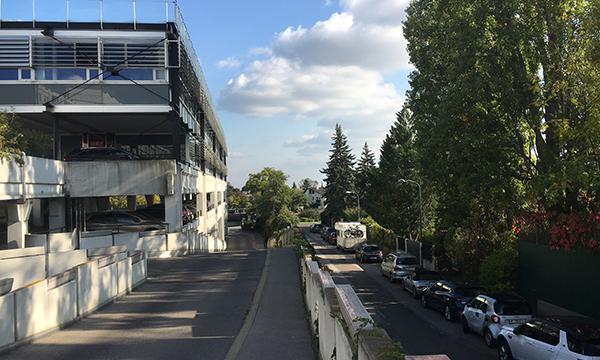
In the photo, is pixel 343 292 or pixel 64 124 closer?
pixel 343 292

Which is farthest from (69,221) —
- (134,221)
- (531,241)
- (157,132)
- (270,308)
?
(531,241)

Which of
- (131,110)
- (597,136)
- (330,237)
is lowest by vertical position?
(330,237)

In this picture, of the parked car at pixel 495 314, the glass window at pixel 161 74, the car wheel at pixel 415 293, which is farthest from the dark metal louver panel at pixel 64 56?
the parked car at pixel 495 314

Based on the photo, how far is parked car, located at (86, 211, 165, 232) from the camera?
31.8 metres

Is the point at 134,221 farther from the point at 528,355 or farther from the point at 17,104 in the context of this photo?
the point at 528,355

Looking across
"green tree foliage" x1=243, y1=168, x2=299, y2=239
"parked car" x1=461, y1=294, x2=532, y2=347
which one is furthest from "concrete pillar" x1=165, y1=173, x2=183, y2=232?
"green tree foliage" x1=243, y1=168, x2=299, y2=239

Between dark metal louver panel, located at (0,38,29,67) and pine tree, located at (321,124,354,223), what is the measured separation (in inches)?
2265

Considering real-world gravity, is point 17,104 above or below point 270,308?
above

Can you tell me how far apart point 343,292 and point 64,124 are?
106ft

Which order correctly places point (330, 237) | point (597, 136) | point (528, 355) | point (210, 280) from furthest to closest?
point (330, 237) < point (210, 280) < point (597, 136) < point (528, 355)

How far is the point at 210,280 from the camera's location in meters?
21.0

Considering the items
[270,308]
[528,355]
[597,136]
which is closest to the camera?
[528,355]

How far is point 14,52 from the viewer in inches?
1185

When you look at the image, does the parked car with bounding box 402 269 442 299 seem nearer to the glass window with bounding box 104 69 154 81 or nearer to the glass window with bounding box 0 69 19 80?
the glass window with bounding box 104 69 154 81
